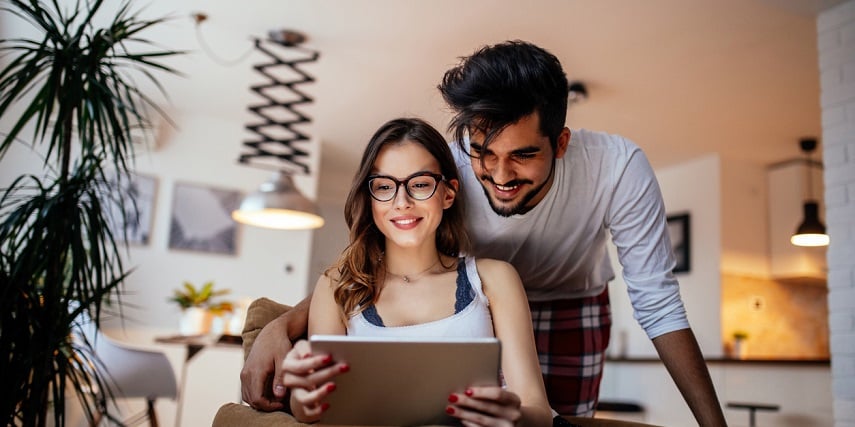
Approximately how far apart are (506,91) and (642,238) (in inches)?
20.8

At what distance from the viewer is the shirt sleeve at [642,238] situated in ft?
5.74

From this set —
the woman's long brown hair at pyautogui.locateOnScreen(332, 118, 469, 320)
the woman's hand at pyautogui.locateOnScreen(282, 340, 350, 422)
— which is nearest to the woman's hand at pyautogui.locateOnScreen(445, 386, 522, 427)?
the woman's hand at pyautogui.locateOnScreen(282, 340, 350, 422)

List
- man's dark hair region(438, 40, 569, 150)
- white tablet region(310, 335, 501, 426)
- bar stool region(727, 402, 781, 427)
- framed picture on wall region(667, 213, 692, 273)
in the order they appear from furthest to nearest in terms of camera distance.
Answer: framed picture on wall region(667, 213, 692, 273), bar stool region(727, 402, 781, 427), man's dark hair region(438, 40, 569, 150), white tablet region(310, 335, 501, 426)

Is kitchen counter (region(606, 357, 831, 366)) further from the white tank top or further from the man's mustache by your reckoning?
the white tank top

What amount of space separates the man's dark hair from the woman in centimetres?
10

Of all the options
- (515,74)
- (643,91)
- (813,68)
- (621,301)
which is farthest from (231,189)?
(515,74)

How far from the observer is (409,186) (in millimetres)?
1549

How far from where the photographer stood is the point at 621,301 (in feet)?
23.4

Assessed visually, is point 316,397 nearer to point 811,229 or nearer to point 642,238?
point 642,238

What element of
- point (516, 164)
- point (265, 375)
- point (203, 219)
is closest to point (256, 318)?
point (265, 375)

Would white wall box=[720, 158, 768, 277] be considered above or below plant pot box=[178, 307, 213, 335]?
above

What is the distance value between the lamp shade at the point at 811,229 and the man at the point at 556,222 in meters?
3.88

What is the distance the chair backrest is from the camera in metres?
4.34

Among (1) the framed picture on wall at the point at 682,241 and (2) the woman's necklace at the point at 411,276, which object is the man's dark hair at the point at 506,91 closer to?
(2) the woman's necklace at the point at 411,276
